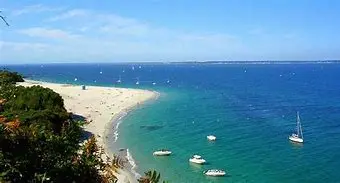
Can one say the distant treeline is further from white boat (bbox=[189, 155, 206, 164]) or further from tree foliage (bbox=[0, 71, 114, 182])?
white boat (bbox=[189, 155, 206, 164])

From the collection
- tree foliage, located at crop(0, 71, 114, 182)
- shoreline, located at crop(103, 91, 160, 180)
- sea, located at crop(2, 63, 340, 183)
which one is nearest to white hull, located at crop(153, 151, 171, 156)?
sea, located at crop(2, 63, 340, 183)

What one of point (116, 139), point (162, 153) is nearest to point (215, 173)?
point (162, 153)

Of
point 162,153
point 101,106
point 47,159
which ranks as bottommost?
point 162,153

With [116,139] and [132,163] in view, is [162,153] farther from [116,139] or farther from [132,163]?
[116,139]

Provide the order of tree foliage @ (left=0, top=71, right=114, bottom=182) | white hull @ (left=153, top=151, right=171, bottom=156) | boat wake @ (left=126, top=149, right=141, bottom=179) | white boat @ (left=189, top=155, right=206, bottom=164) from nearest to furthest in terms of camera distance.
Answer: tree foliage @ (left=0, top=71, right=114, bottom=182), boat wake @ (left=126, top=149, right=141, bottom=179), white boat @ (left=189, top=155, right=206, bottom=164), white hull @ (left=153, top=151, right=171, bottom=156)

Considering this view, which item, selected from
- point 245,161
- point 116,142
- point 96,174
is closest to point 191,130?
point 116,142

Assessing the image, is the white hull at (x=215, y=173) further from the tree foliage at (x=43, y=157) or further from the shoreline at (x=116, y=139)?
the tree foliage at (x=43, y=157)

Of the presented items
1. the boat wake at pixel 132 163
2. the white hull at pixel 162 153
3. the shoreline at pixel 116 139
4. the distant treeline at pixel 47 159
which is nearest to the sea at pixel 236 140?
the boat wake at pixel 132 163

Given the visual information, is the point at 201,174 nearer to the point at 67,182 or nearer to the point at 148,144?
the point at 148,144

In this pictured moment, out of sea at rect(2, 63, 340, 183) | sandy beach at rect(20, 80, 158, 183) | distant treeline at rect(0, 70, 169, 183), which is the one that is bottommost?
sea at rect(2, 63, 340, 183)

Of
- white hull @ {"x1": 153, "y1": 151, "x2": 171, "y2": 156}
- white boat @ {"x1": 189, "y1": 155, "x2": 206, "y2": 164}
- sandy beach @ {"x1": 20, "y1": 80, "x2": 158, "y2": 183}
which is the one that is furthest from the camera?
sandy beach @ {"x1": 20, "y1": 80, "x2": 158, "y2": 183}

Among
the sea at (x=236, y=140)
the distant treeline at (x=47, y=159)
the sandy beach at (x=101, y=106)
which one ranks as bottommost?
the sea at (x=236, y=140)
